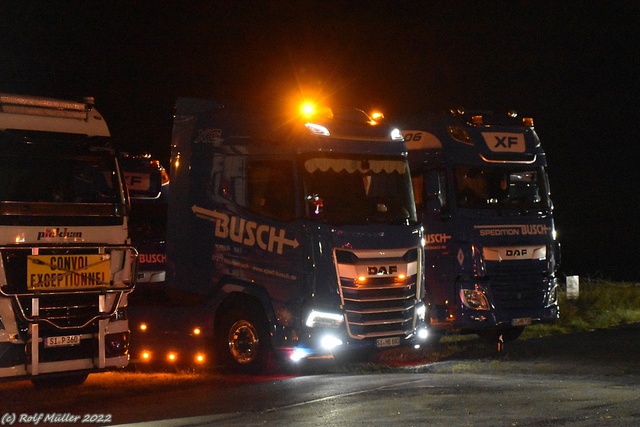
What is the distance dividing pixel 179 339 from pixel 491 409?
5.48 metres

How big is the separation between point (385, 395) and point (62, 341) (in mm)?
3658

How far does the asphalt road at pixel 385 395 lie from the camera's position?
9258 mm

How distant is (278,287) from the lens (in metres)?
12.5

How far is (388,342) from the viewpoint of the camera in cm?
1270

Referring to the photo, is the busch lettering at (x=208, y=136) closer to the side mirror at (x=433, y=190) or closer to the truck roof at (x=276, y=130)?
the truck roof at (x=276, y=130)

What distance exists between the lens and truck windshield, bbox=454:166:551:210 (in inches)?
Answer: 594

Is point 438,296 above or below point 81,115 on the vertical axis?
below

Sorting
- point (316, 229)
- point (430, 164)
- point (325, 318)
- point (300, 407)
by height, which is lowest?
point (300, 407)

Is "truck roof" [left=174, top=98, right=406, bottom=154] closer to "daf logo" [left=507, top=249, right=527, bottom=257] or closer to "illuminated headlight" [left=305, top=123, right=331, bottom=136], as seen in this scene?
"illuminated headlight" [left=305, top=123, right=331, bottom=136]

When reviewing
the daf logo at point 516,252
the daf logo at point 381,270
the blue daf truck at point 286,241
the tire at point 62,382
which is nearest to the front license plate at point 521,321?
the daf logo at point 516,252

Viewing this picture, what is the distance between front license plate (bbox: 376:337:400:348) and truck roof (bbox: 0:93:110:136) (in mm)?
4336

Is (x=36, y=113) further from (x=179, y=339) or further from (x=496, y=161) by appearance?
(x=496, y=161)

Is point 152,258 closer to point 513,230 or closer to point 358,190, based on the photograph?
point 358,190

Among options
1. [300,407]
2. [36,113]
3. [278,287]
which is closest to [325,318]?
[278,287]
